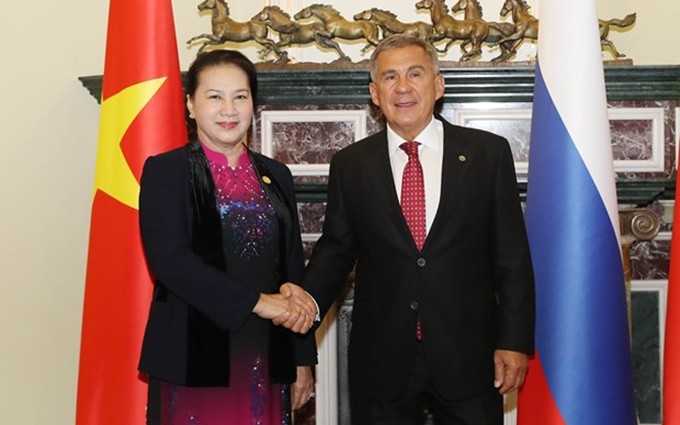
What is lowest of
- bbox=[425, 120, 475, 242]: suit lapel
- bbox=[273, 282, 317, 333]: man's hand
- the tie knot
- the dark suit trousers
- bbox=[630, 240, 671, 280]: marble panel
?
the dark suit trousers

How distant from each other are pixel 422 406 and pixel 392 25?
1.76 meters

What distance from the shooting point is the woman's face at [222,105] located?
2.40m

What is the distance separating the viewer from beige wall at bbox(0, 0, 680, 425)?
3707 millimetres

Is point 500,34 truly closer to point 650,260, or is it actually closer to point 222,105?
point 650,260

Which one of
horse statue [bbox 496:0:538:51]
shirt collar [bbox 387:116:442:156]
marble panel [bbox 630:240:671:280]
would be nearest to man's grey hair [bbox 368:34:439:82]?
shirt collar [bbox 387:116:442:156]

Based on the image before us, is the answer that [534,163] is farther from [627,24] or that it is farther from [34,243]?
[34,243]

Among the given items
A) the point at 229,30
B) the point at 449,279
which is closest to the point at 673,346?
the point at 449,279

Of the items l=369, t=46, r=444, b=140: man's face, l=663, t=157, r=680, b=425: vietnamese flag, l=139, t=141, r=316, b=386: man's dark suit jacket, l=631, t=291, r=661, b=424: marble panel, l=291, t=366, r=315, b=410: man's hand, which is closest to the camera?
l=139, t=141, r=316, b=386: man's dark suit jacket

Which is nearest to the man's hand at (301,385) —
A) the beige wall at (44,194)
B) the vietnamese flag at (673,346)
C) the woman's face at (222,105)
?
the woman's face at (222,105)

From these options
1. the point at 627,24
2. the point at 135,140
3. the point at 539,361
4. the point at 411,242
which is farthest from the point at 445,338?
the point at 627,24

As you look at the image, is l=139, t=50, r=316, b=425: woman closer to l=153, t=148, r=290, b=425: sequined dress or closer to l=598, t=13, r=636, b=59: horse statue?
l=153, t=148, r=290, b=425: sequined dress

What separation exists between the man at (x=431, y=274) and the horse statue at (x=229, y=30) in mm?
1194

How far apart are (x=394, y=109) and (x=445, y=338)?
0.66 metres

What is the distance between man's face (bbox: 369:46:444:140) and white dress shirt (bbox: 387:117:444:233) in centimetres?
3
